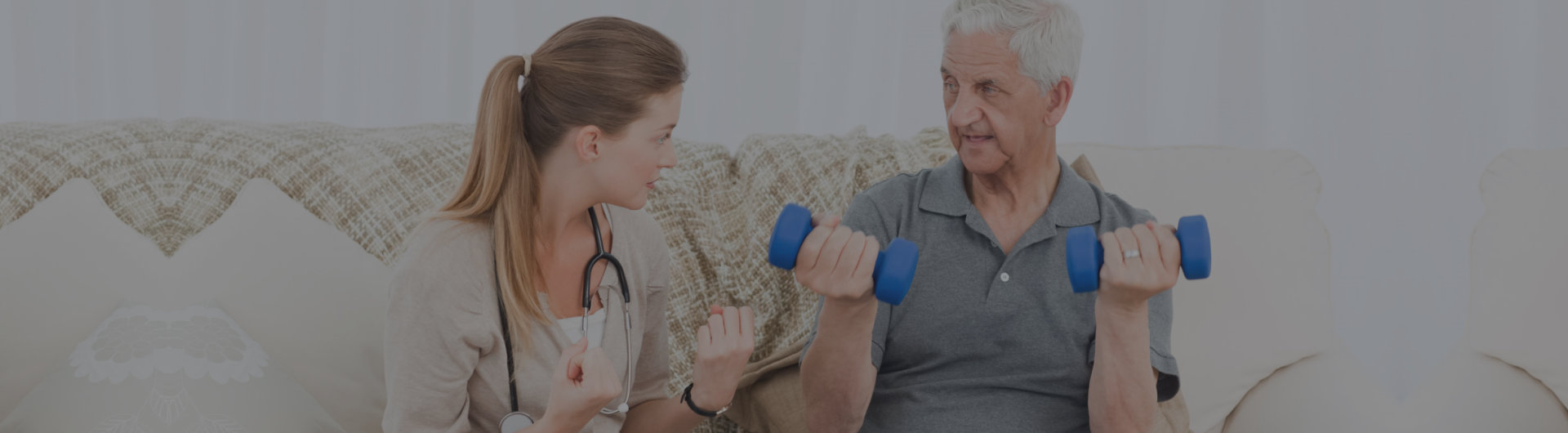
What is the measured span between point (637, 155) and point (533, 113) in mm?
144

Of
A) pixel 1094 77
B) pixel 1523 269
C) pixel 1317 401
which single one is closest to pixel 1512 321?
pixel 1523 269

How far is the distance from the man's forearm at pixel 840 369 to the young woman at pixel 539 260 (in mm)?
121

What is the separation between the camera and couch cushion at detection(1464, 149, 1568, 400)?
6.57 ft

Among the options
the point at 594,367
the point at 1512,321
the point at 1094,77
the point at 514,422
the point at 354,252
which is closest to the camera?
the point at 594,367

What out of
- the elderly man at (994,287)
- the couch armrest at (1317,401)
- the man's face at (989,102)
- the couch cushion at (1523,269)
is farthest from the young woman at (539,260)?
the couch cushion at (1523,269)

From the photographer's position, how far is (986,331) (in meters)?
1.63

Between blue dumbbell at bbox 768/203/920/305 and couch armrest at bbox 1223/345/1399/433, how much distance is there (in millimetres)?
996

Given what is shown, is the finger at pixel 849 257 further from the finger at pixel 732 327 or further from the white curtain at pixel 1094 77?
the white curtain at pixel 1094 77

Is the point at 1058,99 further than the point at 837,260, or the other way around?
the point at 1058,99

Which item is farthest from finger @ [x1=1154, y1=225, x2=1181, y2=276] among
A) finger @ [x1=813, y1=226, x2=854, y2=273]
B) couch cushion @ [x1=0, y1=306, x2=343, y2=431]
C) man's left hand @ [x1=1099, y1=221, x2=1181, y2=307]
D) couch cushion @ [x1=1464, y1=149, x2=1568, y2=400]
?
couch cushion @ [x1=0, y1=306, x2=343, y2=431]

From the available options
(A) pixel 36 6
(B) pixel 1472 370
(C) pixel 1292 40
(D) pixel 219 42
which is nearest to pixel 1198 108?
(C) pixel 1292 40

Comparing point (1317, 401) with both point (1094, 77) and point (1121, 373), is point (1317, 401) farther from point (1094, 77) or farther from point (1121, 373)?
point (1094, 77)

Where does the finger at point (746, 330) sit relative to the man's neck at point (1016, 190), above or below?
below

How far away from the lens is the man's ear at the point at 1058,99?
1.64 metres
